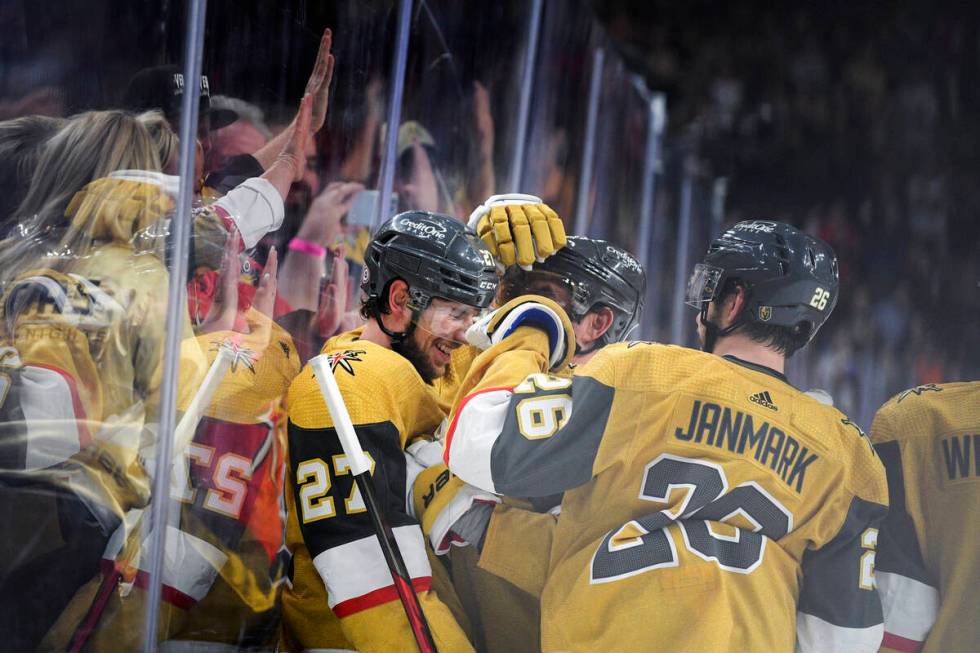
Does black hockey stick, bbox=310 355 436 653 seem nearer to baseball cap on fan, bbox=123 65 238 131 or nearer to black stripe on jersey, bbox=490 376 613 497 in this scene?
black stripe on jersey, bbox=490 376 613 497

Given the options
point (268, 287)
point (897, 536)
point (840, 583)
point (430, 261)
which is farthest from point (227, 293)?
point (897, 536)

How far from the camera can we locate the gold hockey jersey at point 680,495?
1976 mm

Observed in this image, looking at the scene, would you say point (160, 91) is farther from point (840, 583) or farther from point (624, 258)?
point (840, 583)

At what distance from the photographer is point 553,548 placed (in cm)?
210

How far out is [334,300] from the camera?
2564 millimetres

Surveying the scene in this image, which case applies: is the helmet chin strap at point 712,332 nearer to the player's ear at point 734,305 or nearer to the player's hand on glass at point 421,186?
the player's ear at point 734,305

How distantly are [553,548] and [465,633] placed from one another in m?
0.31

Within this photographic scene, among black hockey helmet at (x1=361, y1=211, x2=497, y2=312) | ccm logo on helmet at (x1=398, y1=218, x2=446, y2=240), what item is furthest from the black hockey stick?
ccm logo on helmet at (x1=398, y1=218, x2=446, y2=240)

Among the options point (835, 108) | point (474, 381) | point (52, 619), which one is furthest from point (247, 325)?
point (835, 108)

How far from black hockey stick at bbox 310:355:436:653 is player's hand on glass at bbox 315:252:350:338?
1.23ft

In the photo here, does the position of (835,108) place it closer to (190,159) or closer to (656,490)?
(656,490)

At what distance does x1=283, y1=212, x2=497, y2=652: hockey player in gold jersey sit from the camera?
2154mm

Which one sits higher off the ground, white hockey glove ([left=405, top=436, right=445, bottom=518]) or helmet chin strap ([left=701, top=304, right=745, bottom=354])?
helmet chin strap ([left=701, top=304, right=745, bottom=354])

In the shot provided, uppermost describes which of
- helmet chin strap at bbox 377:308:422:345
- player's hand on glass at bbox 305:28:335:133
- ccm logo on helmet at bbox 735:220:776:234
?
player's hand on glass at bbox 305:28:335:133
